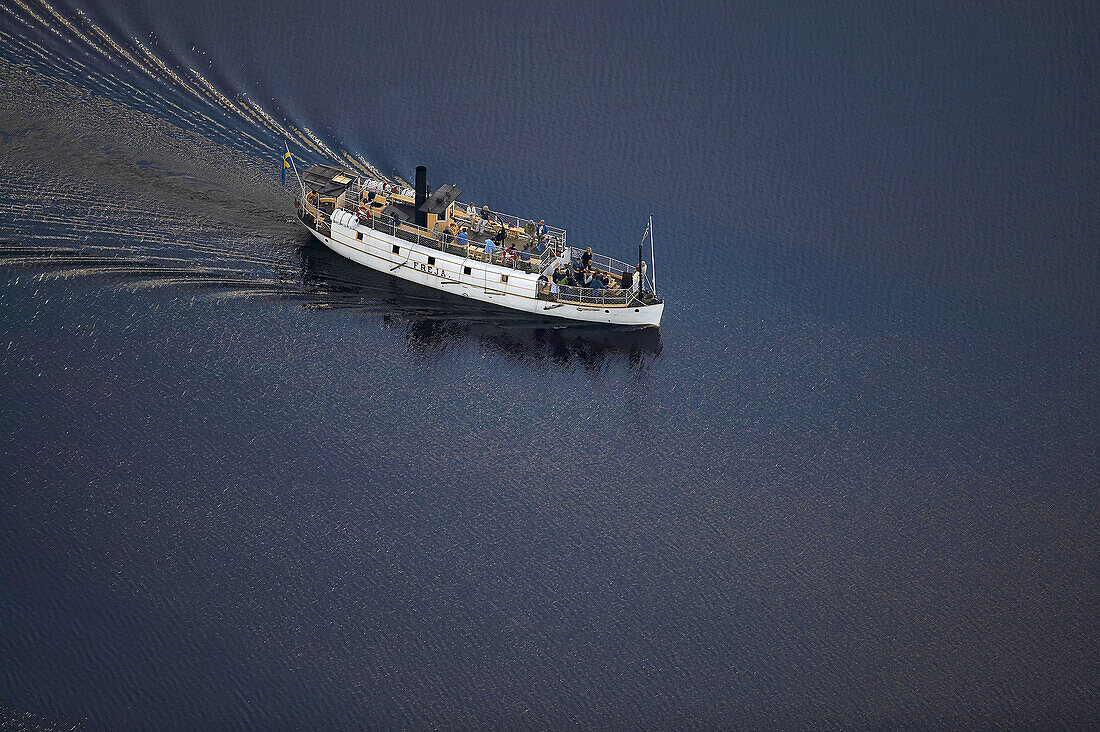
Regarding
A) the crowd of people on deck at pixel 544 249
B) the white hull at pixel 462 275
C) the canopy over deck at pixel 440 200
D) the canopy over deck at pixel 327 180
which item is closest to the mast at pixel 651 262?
the crowd of people on deck at pixel 544 249

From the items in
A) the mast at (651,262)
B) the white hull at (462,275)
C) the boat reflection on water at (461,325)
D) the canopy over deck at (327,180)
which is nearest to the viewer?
the boat reflection on water at (461,325)

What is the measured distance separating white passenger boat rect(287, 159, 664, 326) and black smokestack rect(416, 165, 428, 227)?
71 mm

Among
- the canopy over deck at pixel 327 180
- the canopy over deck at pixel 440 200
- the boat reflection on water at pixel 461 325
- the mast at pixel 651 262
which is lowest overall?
the boat reflection on water at pixel 461 325

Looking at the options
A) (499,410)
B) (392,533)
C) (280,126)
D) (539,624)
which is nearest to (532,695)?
(539,624)

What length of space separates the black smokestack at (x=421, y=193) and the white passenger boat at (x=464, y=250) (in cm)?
7

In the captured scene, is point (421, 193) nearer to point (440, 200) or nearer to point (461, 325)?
point (440, 200)

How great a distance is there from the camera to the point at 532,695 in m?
92.4

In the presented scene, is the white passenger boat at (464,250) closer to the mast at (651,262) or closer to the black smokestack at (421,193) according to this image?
the black smokestack at (421,193)

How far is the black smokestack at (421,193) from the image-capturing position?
11694 centimetres

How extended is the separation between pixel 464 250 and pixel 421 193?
18.0ft

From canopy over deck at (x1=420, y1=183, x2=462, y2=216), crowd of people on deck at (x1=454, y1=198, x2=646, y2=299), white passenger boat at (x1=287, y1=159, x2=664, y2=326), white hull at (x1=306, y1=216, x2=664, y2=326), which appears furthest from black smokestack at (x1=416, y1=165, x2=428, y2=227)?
crowd of people on deck at (x1=454, y1=198, x2=646, y2=299)

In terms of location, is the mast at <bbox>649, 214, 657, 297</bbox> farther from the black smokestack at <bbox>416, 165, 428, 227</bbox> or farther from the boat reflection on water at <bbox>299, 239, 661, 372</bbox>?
the black smokestack at <bbox>416, 165, 428, 227</bbox>

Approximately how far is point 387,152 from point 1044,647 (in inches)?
2377

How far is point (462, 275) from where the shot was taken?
11575 cm
